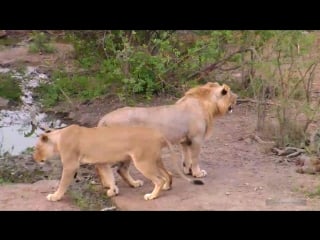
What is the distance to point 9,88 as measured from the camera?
1253 cm

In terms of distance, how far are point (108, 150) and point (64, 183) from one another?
54 cm

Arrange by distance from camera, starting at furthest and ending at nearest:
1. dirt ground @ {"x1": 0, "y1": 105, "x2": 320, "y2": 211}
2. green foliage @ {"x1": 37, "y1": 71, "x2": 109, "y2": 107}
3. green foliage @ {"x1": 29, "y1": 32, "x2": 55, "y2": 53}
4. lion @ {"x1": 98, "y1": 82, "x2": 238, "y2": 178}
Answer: green foliage @ {"x1": 29, "y1": 32, "x2": 55, "y2": 53}
green foliage @ {"x1": 37, "y1": 71, "x2": 109, "y2": 107}
lion @ {"x1": 98, "y1": 82, "x2": 238, "y2": 178}
dirt ground @ {"x1": 0, "y1": 105, "x2": 320, "y2": 211}

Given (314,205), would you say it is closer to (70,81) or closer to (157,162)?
(157,162)

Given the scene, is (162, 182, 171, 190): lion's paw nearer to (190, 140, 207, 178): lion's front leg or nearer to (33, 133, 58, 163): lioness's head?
(190, 140, 207, 178): lion's front leg

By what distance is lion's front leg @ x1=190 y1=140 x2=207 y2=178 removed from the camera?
7926 mm

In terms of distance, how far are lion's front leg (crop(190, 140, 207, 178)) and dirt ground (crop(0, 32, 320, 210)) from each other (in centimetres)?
10

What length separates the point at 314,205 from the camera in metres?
6.75

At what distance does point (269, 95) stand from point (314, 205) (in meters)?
3.52

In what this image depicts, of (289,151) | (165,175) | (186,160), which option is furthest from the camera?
(289,151)

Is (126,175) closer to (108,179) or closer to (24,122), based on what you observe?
(108,179)

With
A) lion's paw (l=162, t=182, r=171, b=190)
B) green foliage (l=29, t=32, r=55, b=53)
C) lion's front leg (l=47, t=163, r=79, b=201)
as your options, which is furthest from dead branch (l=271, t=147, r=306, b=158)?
green foliage (l=29, t=32, r=55, b=53)

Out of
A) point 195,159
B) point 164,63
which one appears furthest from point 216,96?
point 164,63

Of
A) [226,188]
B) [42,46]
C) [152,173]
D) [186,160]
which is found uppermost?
[42,46]
